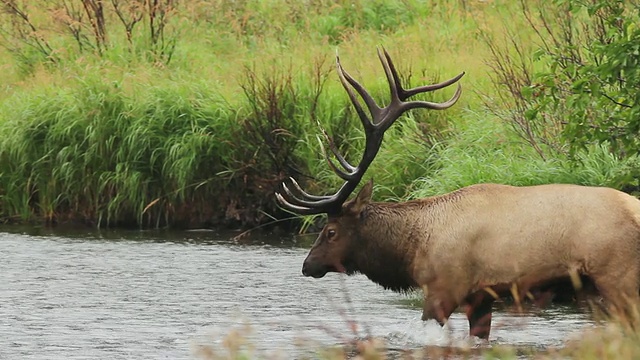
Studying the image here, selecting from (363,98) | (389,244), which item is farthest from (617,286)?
(363,98)

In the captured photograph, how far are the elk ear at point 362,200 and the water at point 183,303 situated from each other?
19.4 inches

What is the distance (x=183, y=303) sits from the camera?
11508 millimetres

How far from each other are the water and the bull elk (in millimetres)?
271

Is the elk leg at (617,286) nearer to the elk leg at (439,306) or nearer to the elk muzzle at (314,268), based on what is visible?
the elk leg at (439,306)

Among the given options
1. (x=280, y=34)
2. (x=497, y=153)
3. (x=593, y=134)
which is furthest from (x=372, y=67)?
(x=593, y=134)

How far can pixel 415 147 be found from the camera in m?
14.8

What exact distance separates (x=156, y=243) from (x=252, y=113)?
6.78ft

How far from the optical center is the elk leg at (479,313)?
925 centimetres

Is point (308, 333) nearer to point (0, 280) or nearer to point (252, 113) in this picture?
point (0, 280)

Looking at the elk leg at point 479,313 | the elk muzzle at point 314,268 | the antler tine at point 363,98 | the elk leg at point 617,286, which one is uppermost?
the antler tine at point 363,98

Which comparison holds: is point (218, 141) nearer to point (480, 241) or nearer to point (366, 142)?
point (366, 142)

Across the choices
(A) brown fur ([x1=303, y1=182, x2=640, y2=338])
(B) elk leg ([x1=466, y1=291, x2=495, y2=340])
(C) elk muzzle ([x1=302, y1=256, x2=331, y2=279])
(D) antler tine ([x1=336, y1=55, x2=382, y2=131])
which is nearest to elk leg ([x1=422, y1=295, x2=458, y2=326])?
(A) brown fur ([x1=303, y1=182, x2=640, y2=338])

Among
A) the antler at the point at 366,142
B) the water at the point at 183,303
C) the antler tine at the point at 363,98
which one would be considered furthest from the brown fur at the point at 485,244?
the antler tine at the point at 363,98

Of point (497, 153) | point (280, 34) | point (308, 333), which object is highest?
point (280, 34)
